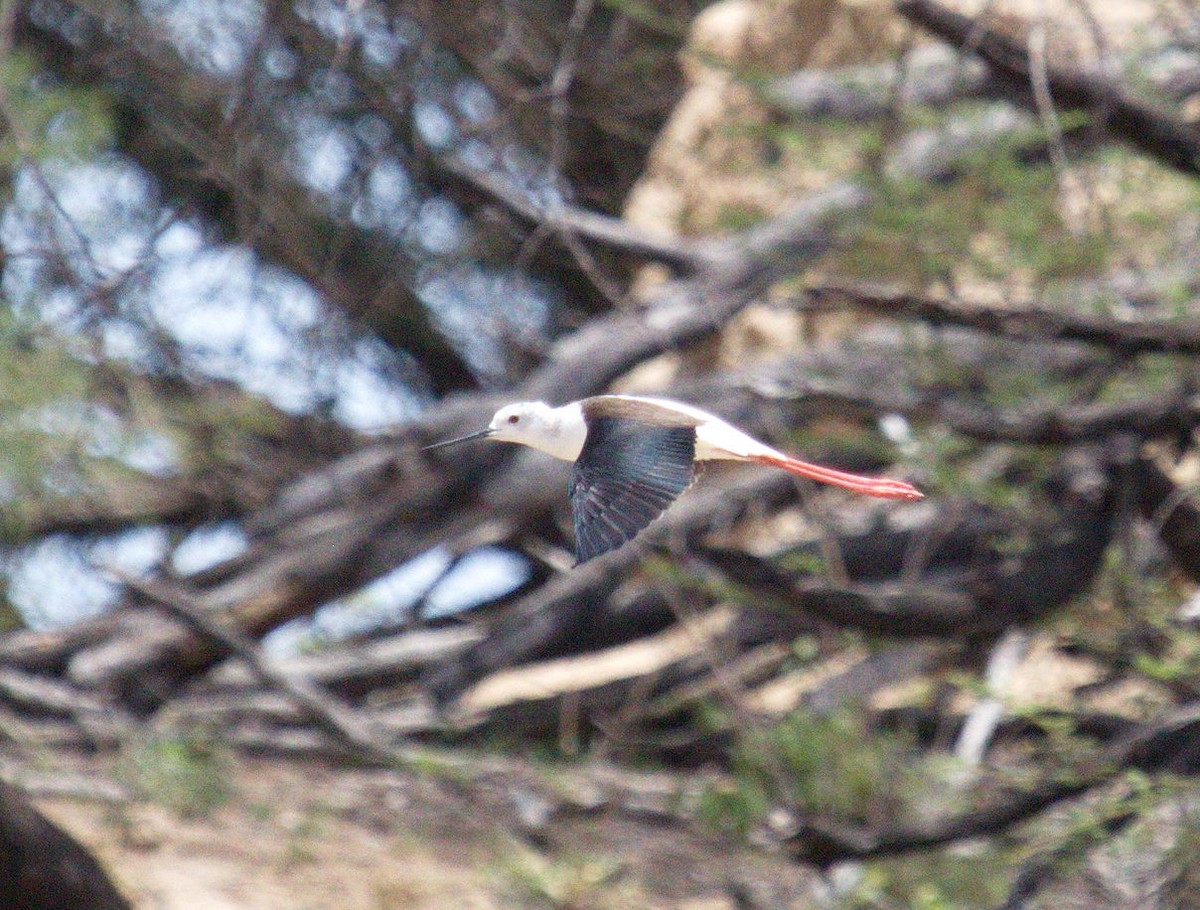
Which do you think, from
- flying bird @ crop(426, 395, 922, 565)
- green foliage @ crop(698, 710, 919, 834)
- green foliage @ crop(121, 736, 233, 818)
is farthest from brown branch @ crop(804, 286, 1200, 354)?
green foliage @ crop(121, 736, 233, 818)

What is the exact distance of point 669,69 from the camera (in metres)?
7.30

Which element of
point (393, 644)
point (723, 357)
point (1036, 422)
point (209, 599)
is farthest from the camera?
point (723, 357)

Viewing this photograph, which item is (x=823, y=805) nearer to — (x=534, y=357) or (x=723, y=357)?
(x=534, y=357)

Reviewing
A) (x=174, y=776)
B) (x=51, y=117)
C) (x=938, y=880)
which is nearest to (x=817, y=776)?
(x=938, y=880)

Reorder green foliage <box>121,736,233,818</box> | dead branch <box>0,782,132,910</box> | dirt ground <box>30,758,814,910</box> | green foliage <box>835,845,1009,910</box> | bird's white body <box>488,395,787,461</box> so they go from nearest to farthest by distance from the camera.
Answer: bird's white body <box>488,395,787,461</box>, dead branch <box>0,782,132,910</box>, green foliage <box>835,845,1009,910</box>, dirt ground <box>30,758,814,910</box>, green foliage <box>121,736,233,818</box>

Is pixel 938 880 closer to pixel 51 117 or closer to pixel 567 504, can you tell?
pixel 567 504

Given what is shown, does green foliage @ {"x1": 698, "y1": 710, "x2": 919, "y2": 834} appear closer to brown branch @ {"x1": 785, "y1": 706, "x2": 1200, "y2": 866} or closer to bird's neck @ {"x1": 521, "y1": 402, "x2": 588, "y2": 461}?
brown branch @ {"x1": 785, "y1": 706, "x2": 1200, "y2": 866}

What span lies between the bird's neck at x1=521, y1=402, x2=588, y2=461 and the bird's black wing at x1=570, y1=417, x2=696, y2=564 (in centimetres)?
1

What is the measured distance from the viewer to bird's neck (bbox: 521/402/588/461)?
85.1 inches

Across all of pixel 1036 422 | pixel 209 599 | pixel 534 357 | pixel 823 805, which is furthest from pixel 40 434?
pixel 1036 422

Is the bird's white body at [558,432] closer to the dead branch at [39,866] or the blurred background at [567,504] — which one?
the blurred background at [567,504]

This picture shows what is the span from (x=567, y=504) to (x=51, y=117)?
175 centimetres

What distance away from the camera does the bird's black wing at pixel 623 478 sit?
6.34 ft

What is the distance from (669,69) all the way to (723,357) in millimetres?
1327
